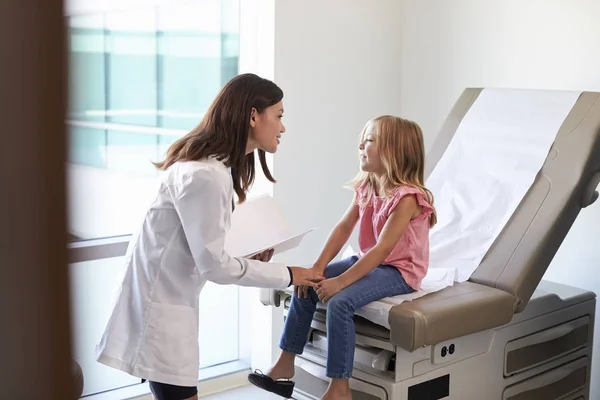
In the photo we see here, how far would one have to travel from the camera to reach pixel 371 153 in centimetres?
201

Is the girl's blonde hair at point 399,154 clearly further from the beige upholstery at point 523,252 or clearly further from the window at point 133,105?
the window at point 133,105

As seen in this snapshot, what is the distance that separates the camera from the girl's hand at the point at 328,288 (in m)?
1.88

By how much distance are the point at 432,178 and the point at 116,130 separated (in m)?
1.09

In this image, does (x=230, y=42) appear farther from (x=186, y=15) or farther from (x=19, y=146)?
(x=19, y=146)

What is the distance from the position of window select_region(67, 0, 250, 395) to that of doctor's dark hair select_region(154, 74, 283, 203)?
2.60 feet

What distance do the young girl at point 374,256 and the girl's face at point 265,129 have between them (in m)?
0.32

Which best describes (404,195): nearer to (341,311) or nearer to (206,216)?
(341,311)

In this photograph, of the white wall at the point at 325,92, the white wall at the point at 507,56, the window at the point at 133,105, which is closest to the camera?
the window at the point at 133,105

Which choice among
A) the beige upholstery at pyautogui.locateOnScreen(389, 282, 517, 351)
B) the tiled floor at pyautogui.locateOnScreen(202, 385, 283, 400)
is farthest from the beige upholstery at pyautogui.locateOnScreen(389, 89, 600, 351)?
the tiled floor at pyautogui.locateOnScreen(202, 385, 283, 400)

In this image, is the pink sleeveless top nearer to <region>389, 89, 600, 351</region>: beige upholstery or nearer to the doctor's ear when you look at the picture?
<region>389, 89, 600, 351</region>: beige upholstery

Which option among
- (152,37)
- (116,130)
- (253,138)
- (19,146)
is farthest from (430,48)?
(19,146)

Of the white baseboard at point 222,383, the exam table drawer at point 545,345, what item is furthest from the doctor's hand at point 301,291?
the white baseboard at point 222,383

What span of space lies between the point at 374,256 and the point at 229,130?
1.63ft

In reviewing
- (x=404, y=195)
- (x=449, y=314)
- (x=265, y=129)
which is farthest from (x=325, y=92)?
(x=449, y=314)
